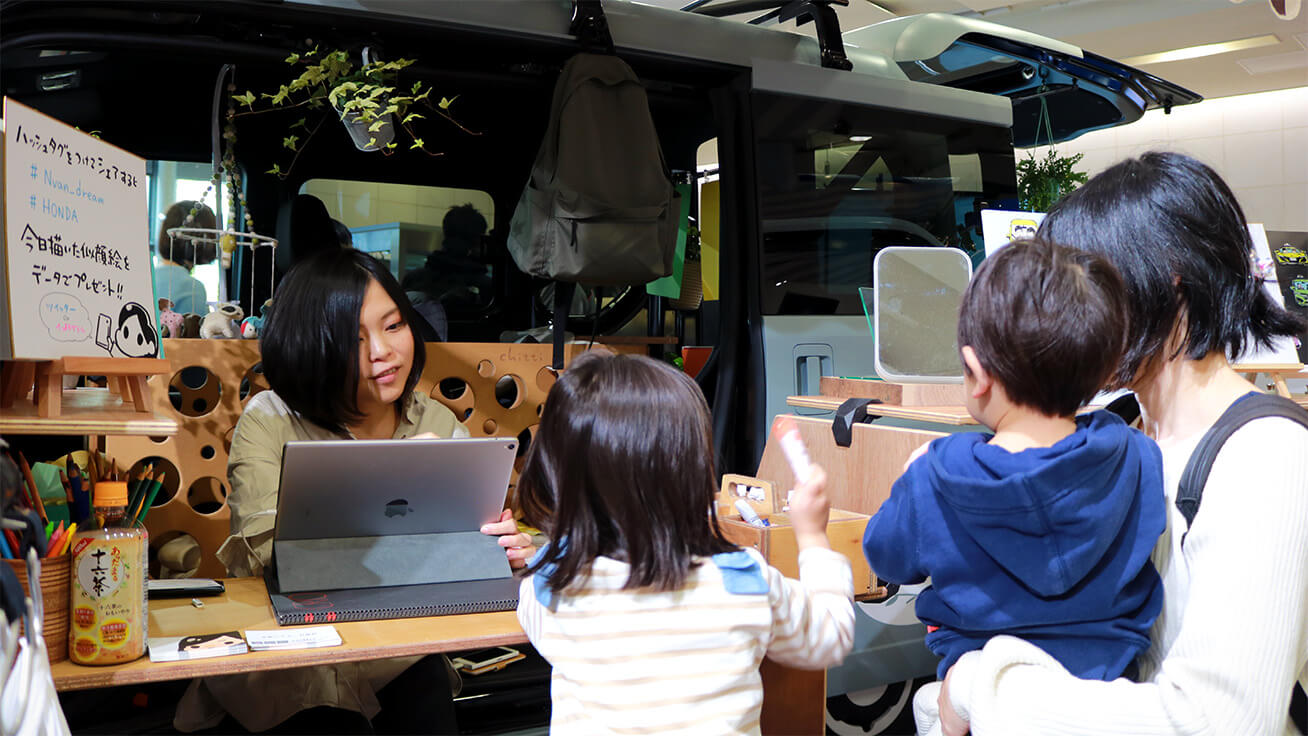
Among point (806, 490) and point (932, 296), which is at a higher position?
point (932, 296)

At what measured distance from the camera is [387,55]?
3.23m

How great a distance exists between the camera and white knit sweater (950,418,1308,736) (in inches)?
46.4

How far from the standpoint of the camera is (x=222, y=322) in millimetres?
3016

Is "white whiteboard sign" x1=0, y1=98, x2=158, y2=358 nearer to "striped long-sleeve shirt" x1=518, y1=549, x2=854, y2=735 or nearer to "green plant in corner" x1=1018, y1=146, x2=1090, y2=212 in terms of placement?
"striped long-sleeve shirt" x1=518, y1=549, x2=854, y2=735

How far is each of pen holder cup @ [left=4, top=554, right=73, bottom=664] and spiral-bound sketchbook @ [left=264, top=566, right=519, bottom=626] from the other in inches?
13.1

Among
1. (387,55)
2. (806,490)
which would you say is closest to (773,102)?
(387,55)

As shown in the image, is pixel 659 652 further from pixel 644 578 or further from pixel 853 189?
pixel 853 189

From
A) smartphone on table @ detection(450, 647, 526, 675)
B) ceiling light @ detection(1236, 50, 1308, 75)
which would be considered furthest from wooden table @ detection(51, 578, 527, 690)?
ceiling light @ detection(1236, 50, 1308, 75)

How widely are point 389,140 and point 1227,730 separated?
2.59 metres

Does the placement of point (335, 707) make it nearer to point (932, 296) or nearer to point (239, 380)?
point (239, 380)

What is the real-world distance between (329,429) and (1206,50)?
657 cm

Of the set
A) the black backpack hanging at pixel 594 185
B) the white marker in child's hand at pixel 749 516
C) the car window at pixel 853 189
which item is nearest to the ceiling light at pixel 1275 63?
the car window at pixel 853 189

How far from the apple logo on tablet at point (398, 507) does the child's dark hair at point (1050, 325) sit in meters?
1.10

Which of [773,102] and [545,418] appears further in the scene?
[773,102]
